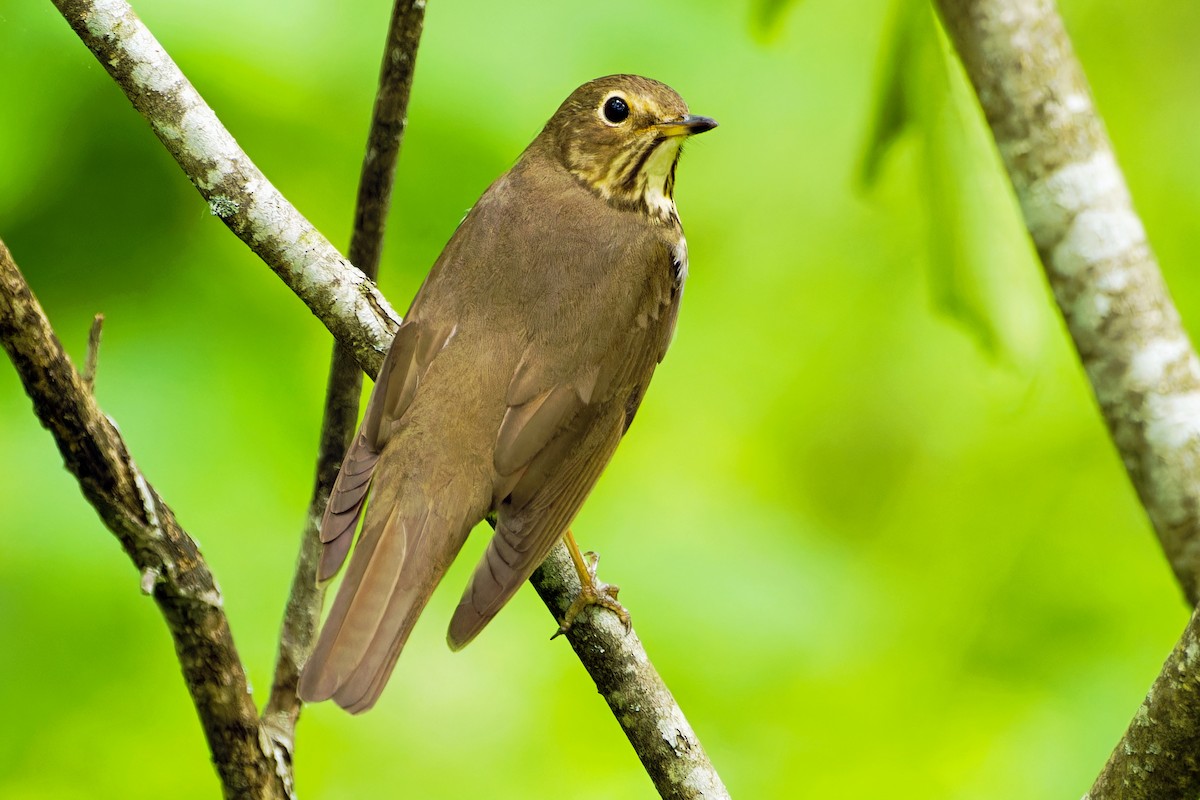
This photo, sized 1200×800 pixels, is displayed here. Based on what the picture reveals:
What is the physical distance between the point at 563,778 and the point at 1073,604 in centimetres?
158

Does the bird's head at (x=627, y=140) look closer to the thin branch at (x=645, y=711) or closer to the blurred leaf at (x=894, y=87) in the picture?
the blurred leaf at (x=894, y=87)

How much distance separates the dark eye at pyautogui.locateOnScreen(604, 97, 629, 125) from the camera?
311 centimetres

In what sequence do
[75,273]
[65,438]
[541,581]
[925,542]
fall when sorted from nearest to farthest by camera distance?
[65,438] → [541,581] → [75,273] → [925,542]

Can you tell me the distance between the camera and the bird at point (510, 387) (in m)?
2.29

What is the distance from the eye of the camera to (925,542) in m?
3.99

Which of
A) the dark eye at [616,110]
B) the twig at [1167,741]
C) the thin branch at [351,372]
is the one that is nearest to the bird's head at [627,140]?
the dark eye at [616,110]

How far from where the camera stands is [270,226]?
234cm

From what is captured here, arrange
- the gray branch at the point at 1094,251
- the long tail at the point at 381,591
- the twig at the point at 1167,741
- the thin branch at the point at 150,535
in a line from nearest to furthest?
1. the twig at the point at 1167,741
2. the thin branch at the point at 150,535
3. the long tail at the point at 381,591
4. the gray branch at the point at 1094,251

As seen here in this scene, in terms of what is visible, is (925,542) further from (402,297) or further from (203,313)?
(203,313)

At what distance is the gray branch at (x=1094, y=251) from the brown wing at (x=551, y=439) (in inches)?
31.9

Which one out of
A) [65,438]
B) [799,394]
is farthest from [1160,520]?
[65,438]

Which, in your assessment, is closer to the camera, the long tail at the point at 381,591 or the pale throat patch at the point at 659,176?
the long tail at the point at 381,591

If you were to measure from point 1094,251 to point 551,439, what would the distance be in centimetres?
114

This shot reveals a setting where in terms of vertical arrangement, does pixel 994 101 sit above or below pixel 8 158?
below
